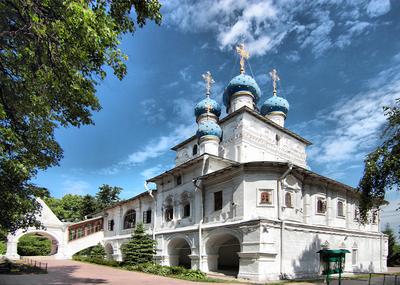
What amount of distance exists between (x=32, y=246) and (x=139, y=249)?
72.7ft

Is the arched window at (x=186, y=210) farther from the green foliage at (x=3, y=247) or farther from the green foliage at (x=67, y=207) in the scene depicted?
the green foliage at (x=67, y=207)

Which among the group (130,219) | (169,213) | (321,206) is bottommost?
(130,219)

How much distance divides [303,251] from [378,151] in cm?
827

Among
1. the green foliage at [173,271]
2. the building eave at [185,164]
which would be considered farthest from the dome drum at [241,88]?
the green foliage at [173,271]

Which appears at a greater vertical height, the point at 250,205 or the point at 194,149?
the point at 194,149

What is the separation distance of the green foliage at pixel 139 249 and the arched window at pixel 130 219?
7484 mm

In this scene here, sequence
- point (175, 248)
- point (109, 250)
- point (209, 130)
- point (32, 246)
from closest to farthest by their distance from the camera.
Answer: point (175, 248) < point (209, 130) < point (109, 250) < point (32, 246)

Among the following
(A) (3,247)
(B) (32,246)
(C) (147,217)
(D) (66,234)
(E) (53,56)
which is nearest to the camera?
(E) (53,56)

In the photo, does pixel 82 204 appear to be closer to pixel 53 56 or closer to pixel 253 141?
pixel 253 141

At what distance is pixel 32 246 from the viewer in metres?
39.9

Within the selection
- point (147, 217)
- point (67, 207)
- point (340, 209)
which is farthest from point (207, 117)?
point (67, 207)

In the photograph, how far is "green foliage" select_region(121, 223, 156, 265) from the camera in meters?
24.2

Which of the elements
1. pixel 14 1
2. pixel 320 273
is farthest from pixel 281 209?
pixel 14 1

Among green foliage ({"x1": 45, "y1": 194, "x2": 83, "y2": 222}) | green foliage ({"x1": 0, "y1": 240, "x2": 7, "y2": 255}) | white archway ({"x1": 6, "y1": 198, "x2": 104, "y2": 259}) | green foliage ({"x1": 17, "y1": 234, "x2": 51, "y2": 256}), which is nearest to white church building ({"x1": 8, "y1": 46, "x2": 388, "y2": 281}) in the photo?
white archway ({"x1": 6, "y1": 198, "x2": 104, "y2": 259})
